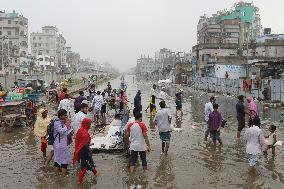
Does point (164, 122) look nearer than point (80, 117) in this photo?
No

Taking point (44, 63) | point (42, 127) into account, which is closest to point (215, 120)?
point (42, 127)

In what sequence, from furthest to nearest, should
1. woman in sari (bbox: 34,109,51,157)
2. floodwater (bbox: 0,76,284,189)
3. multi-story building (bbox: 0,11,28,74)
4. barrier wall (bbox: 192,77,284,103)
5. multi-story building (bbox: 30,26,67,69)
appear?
multi-story building (bbox: 30,26,67,69) < multi-story building (bbox: 0,11,28,74) < barrier wall (bbox: 192,77,284,103) < woman in sari (bbox: 34,109,51,157) < floodwater (bbox: 0,76,284,189)

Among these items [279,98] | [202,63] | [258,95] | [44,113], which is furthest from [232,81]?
[44,113]

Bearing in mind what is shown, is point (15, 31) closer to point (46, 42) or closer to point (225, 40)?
point (46, 42)

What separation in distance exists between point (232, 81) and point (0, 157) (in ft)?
105

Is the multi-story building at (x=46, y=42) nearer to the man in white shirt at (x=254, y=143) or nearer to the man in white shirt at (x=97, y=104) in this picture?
the man in white shirt at (x=97, y=104)

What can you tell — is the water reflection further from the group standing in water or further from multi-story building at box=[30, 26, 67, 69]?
multi-story building at box=[30, 26, 67, 69]

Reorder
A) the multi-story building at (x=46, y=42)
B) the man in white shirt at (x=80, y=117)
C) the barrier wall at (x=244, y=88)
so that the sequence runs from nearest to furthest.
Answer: the man in white shirt at (x=80, y=117) < the barrier wall at (x=244, y=88) < the multi-story building at (x=46, y=42)

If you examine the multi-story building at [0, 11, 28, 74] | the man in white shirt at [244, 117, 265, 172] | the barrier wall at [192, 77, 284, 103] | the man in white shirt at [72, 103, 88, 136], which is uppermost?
the multi-story building at [0, 11, 28, 74]

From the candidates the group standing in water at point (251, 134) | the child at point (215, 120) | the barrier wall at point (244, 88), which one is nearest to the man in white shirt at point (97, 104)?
the group standing in water at point (251, 134)

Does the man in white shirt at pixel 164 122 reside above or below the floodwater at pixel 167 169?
above

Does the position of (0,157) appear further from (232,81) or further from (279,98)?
(232,81)

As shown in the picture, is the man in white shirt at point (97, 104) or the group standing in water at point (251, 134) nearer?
the group standing in water at point (251, 134)

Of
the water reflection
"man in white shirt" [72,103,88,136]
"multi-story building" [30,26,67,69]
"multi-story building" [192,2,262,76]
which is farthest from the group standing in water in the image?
"multi-story building" [30,26,67,69]
